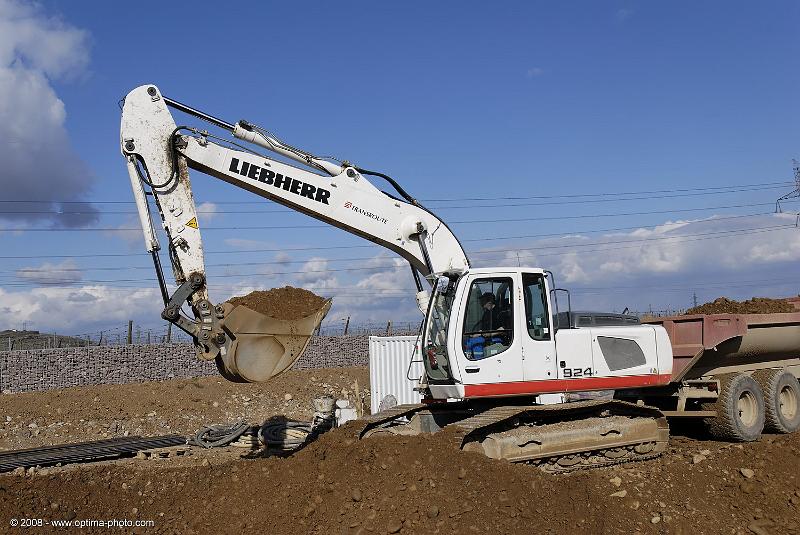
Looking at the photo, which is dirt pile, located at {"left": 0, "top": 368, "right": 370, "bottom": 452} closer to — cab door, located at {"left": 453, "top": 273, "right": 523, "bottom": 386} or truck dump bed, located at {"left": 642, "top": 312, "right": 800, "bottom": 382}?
truck dump bed, located at {"left": 642, "top": 312, "right": 800, "bottom": 382}

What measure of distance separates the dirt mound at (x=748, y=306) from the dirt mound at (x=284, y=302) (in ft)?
27.1

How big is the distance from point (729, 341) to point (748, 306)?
272 cm

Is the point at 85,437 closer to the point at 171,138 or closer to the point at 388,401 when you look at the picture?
the point at 388,401

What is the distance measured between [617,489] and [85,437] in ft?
51.5

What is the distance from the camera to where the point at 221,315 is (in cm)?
949

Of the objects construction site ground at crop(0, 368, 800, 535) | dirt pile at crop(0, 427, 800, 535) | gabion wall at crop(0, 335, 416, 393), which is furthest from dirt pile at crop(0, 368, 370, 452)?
dirt pile at crop(0, 427, 800, 535)

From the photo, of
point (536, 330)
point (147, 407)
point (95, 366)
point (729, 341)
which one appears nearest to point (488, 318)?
point (536, 330)

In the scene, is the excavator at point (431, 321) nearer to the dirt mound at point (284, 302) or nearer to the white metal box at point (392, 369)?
the dirt mound at point (284, 302)

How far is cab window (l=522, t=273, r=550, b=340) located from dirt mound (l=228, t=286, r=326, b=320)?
8.69 feet

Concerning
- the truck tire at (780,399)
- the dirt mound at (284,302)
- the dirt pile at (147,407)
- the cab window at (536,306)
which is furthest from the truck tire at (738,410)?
the dirt pile at (147,407)

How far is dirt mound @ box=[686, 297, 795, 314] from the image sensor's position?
14758 mm

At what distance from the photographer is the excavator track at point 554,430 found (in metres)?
9.47

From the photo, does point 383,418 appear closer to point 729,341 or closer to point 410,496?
point 410,496

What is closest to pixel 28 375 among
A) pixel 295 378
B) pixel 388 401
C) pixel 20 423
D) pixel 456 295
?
pixel 20 423
